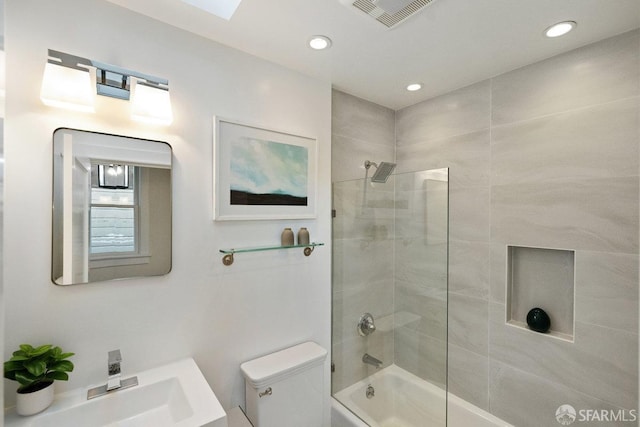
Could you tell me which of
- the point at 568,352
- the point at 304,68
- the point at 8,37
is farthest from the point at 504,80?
the point at 8,37

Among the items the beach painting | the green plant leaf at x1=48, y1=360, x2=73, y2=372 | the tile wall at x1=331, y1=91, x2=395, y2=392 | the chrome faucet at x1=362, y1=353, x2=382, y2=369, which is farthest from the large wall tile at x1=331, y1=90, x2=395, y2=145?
the green plant leaf at x1=48, y1=360, x2=73, y2=372

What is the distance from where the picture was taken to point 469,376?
6.78 ft

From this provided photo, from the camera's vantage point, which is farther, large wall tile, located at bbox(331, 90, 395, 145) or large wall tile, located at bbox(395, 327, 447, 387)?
large wall tile, located at bbox(331, 90, 395, 145)

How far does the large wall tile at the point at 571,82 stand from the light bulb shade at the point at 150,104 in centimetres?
198

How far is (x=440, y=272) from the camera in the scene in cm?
172

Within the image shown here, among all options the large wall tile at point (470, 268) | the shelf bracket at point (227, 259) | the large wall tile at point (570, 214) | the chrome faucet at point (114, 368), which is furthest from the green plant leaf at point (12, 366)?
the large wall tile at point (570, 214)

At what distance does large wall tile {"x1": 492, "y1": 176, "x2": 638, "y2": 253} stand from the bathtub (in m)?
1.10

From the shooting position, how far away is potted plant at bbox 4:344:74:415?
40.4 inches

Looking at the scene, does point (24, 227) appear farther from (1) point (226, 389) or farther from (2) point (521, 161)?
(2) point (521, 161)

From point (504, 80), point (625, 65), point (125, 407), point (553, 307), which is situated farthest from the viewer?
point (504, 80)

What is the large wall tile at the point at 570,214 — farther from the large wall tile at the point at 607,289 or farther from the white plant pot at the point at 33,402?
the white plant pot at the point at 33,402

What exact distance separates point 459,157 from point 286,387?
75.4 inches

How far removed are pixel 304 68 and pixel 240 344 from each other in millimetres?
1693

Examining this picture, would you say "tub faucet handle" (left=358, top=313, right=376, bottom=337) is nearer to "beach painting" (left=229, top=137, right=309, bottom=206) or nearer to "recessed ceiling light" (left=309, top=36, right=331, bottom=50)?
"beach painting" (left=229, top=137, right=309, bottom=206)
